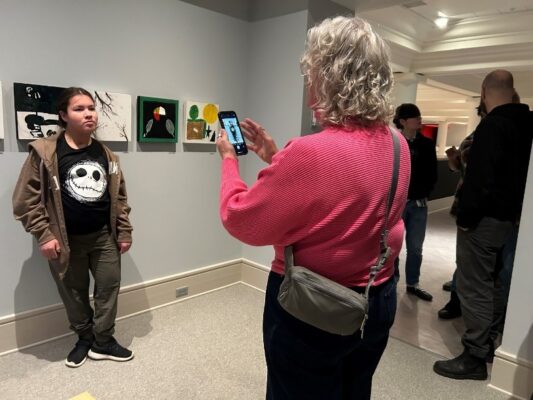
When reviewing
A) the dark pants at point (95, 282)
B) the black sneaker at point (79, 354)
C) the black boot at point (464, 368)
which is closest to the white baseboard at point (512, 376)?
the black boot at point (464, 368)

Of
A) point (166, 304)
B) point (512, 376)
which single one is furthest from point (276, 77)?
point (512, 376)

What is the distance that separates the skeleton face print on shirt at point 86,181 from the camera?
2.11 m

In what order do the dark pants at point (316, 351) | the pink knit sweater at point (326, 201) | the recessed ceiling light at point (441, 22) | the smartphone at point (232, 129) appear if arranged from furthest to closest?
the recessed ceiling light at point (441, 22), the smartphone at point (232, 129), the dark pants at point (316, 351), the pink knit sweater at point (326, 201)

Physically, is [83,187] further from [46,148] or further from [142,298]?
[142,298]

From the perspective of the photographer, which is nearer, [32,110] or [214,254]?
[32,110]

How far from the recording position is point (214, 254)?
3326 millimetres

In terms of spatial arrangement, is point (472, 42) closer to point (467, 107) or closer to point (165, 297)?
point (165, 297)

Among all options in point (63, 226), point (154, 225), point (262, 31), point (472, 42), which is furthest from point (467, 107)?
point (63, 226)

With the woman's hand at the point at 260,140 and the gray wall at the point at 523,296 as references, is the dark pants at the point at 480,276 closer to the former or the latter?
the gray wall at the point at 523,296

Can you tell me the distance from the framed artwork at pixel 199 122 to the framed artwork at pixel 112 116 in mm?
440

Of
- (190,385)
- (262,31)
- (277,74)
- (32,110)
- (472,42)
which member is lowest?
(190,385)

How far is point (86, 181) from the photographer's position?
2150mm

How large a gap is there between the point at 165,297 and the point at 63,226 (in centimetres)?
114

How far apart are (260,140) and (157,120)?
1.57 meters
